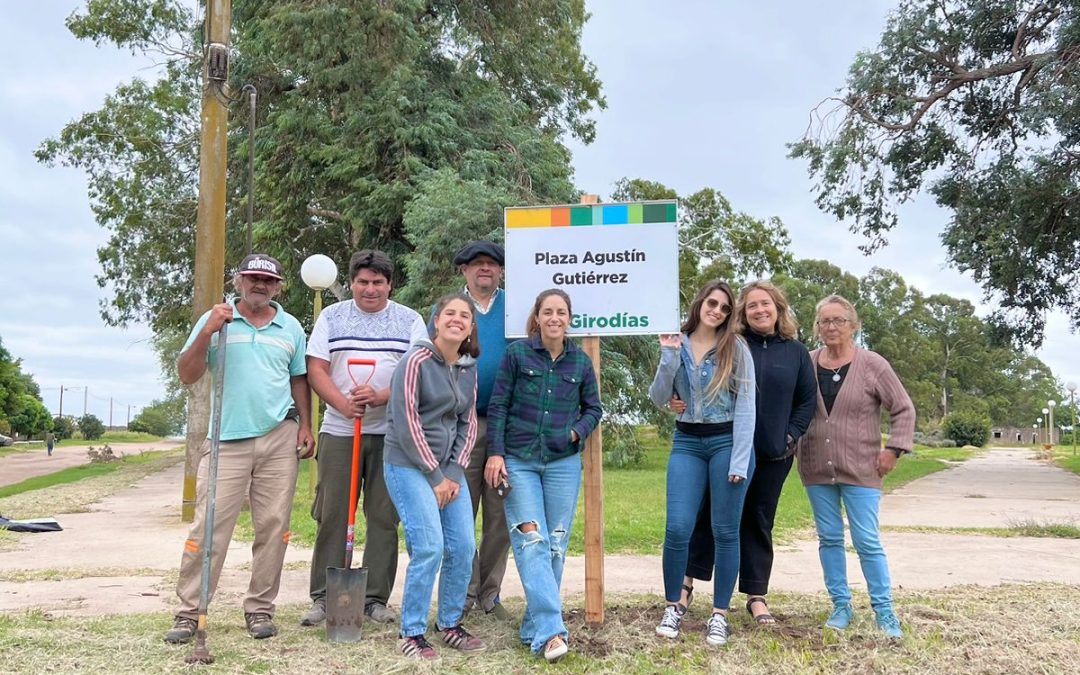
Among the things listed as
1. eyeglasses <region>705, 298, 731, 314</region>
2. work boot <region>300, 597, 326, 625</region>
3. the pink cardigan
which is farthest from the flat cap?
work boot <region>300, 597, 326, 625</region>

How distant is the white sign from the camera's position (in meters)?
4.96

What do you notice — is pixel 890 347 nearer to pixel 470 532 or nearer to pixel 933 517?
pixel 933 517

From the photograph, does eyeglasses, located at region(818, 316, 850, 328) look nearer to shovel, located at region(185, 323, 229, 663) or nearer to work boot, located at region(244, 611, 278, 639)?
shovel, located at region(185, 323, 229, 663)

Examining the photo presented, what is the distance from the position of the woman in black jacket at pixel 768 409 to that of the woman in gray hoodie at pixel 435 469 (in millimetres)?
1197

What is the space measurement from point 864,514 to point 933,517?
767cm

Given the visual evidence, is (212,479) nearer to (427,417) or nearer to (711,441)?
(427,417)

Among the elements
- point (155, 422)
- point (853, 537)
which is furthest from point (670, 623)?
point (155, 422)

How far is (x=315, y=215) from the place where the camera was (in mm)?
19797

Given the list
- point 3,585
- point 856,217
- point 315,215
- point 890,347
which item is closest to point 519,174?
point 315,215

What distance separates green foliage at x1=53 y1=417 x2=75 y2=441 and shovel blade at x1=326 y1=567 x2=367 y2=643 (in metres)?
69.3

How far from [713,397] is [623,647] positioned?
1336 millimetres

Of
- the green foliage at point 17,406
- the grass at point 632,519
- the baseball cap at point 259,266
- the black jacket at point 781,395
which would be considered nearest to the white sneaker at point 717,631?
the black jacket at point 781,395

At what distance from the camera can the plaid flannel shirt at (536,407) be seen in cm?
445

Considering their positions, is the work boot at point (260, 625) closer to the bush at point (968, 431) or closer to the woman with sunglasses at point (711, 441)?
the woman with sunglasses at point (711, 441)
